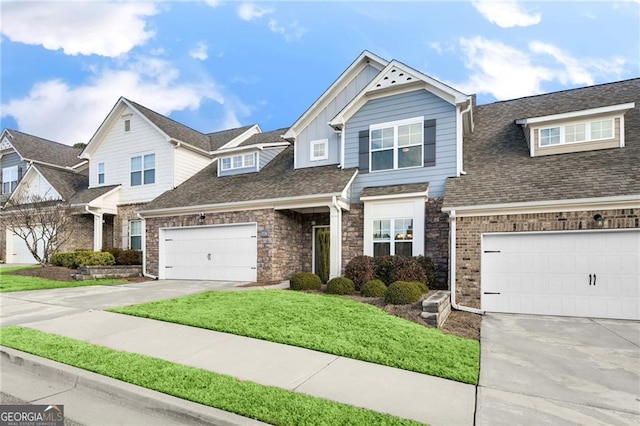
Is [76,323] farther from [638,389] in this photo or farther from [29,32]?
[638,389]

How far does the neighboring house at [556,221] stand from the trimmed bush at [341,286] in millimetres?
2794

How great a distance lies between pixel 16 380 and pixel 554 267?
1064cm

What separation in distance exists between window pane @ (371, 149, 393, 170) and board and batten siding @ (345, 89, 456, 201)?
219mm

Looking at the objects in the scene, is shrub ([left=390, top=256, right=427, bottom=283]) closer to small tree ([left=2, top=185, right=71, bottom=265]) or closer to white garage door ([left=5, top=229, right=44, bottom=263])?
small tree ([left=2, top=185, right=71, bottom=265])

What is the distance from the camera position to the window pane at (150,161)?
59.9ft

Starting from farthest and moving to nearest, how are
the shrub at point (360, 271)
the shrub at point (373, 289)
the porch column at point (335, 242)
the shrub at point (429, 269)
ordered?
the porch column at point (335, 242) → the shrub at point (429, 269) → the shrub at point (360, 271) → the shrub at point (373, 289)

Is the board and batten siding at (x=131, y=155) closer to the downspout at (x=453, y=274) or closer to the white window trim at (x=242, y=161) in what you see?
the white window trim at (x=242, y=161)

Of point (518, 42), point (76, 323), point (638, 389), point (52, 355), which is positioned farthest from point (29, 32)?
point (518, 42)

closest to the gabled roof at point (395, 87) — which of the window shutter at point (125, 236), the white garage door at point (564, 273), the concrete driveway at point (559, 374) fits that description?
the white garage door at point (564, 273)

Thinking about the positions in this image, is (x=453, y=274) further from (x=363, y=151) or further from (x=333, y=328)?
(x=363, y=151)

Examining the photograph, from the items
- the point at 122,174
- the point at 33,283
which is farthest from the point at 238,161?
the point at 33,283

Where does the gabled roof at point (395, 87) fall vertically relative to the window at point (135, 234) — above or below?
above

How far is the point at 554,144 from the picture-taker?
11078mm

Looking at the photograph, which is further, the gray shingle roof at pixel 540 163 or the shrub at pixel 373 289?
the shrub at pixel 373 289
